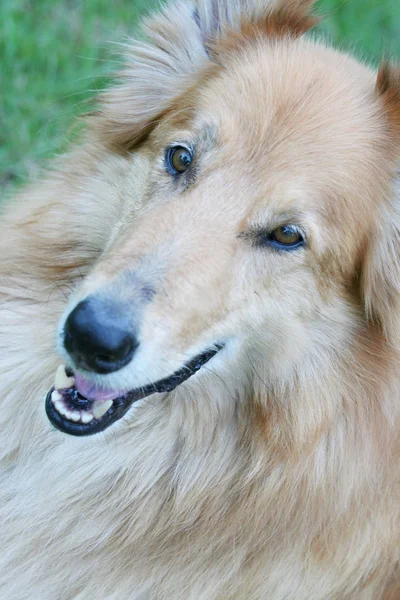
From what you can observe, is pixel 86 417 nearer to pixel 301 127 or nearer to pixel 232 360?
pixel 232 360

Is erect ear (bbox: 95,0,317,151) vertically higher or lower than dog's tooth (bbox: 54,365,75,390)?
higher

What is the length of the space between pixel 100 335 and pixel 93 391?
1.09ft

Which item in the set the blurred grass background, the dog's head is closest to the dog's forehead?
the dog's head

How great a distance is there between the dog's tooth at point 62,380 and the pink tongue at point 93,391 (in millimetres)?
58

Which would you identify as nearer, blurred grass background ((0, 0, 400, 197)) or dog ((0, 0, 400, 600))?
dog ((0, 0, 400, 600))

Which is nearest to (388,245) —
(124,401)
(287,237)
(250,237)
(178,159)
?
(287,237)

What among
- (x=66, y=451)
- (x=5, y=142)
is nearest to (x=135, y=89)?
(x=66, y=451)

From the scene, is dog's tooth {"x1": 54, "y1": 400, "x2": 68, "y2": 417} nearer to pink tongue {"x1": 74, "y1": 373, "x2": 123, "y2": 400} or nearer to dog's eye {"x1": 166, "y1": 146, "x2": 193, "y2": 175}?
pink tongue {"x1": 74, "y1": 373, "x2": 123, "y2": 400}

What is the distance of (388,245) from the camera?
9.19ft

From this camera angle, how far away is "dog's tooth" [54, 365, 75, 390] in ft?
8.82

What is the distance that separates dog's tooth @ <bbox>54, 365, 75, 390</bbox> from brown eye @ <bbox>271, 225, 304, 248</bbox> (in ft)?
2.75

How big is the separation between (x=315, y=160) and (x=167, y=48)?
925 millimetres

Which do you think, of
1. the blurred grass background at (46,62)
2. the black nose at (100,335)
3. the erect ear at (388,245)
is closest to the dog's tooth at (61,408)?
the black nose at (100,335)

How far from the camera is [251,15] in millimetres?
3072
